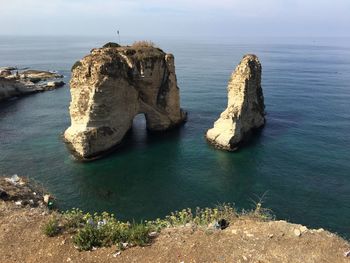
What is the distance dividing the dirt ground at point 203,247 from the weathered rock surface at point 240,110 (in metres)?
28.0

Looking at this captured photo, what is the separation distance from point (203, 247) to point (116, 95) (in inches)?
1228

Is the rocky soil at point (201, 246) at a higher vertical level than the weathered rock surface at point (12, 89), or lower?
higher

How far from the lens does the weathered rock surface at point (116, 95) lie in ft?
136

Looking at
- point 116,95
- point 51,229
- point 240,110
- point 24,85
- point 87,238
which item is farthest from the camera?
point 24,85

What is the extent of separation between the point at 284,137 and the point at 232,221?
32.7 meters

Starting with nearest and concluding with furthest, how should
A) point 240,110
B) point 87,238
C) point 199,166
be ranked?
point 87,238, point 199,166, point 240,110

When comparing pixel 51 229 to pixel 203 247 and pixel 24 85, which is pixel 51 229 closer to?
pixel 203 247

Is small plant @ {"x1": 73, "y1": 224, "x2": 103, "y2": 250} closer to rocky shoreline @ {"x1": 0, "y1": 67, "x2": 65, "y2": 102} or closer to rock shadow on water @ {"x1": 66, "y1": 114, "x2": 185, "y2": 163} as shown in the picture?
rock shadow on water @ {"x1": 66, "y1": 114, "x2": 185, "y2": 163}

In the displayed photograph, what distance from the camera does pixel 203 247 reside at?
1505 centimetres

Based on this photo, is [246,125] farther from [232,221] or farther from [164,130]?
[232,221]

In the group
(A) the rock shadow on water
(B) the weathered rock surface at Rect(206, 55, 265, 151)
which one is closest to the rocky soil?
(A) the rock shadow on water

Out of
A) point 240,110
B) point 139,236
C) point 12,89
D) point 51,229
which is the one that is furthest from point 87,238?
point 12,89

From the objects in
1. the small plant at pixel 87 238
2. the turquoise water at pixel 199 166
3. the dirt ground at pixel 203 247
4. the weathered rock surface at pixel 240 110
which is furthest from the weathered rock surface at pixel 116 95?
the small plant at pixel 87 238

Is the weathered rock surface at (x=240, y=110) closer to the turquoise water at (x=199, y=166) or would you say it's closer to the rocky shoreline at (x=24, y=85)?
the turquoise water at (x=199, y=166)
